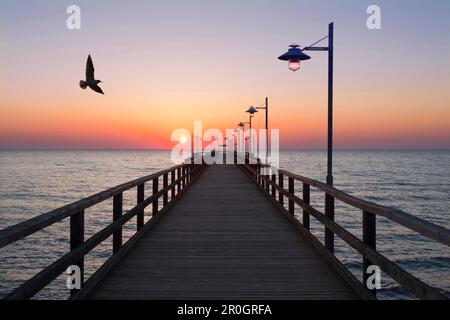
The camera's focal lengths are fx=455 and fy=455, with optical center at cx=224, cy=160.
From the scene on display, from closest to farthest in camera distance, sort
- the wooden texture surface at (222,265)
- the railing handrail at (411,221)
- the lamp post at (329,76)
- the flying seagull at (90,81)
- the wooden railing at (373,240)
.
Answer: the railing handrail at (411,221) < the wooden railing at (373,240) < the wooden texture surface at (222,265) < the lamp post at (329,76) < the flying seagull at (90,81)

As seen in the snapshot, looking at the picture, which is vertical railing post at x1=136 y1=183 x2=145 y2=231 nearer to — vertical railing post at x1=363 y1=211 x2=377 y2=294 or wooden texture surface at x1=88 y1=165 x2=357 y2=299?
wooden texture surface at x1=88 y1=165 x2=357 y2=299

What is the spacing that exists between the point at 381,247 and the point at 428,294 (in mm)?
19022

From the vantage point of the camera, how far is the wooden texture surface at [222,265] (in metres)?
4.86

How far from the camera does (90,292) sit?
4.77 meters

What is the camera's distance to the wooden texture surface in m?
4.86

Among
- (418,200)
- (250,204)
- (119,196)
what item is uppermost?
(119,196)

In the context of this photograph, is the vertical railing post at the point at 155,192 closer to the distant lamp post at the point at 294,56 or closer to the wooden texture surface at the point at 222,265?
the wooden texture surface at the point at 222,265

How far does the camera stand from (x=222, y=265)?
601cm

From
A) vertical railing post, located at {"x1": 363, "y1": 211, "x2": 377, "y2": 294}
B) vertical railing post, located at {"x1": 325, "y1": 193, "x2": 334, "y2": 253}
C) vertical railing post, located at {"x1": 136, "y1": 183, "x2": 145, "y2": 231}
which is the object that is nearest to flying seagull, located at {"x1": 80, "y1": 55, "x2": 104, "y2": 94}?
vertical railing post, located at {"x1": 136, "y1": 183, "x2": 145, "y2": 231}

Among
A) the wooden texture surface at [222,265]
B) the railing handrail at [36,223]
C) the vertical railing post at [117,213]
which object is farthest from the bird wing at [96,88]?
the railing handrail at [36,223]

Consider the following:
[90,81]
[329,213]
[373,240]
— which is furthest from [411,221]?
[90,81]
